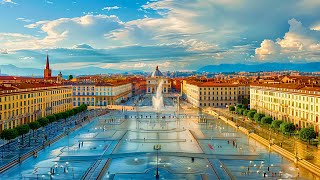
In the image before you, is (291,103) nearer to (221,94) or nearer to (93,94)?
(221,94)

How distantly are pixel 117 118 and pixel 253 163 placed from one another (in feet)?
166

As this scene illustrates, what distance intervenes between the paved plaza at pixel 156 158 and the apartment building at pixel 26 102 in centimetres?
1103

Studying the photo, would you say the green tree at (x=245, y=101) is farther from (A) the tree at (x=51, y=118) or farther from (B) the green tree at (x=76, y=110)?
(A) the tree at (x=51, y=118)

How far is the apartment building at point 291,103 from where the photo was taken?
60.4m

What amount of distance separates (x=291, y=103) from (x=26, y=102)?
50.4 metres

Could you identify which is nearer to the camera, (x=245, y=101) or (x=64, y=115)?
(x=64, y=115)

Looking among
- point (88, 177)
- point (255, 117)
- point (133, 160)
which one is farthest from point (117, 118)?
point (88, 177)

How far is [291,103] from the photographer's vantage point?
69812 mm

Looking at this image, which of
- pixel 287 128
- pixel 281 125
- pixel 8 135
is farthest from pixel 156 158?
pixel 281 125

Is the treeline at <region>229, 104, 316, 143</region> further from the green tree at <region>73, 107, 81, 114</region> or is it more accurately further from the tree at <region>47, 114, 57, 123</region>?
the tree at <region>47, 114, 57, 123</region>

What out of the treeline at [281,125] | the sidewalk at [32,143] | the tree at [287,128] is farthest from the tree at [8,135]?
the tree at [287,128]

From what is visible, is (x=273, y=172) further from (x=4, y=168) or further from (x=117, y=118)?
(x=117, y=118)

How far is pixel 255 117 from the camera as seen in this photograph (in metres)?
74.6

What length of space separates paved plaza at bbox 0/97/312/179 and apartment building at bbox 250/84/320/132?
38.1ft
